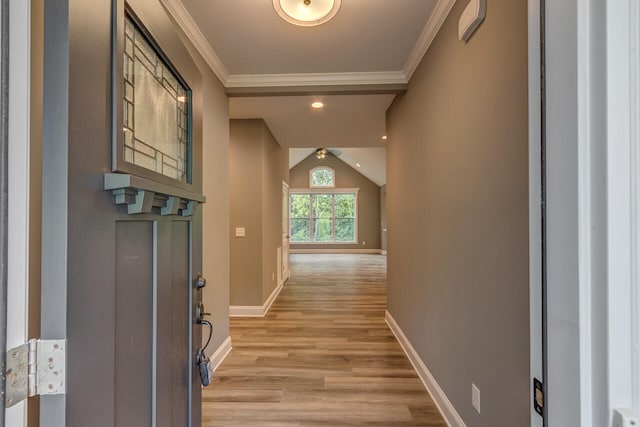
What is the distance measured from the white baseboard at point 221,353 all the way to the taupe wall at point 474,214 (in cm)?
165

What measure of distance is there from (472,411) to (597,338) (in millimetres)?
1428

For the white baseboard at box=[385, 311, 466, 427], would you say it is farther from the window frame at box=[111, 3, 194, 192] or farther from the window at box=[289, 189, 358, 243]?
the window at box=[289, 189, 358, 243]

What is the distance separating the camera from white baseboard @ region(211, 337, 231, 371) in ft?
8.31

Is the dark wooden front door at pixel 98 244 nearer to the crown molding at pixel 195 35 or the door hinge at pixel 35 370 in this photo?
the door hinge at pixel 35 370

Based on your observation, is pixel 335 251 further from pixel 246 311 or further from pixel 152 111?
pixel 152 111

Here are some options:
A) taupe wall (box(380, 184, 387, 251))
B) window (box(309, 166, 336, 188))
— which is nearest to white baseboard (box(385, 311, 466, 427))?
taupe wall (box(380, 184, 387, 251))

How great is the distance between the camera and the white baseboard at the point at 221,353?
2.53 m

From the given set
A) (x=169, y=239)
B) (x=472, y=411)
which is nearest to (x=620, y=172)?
(x=169, y=239)

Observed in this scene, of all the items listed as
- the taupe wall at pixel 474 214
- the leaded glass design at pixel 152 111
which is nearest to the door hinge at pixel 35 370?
the leaded glass design at pixel 152 111

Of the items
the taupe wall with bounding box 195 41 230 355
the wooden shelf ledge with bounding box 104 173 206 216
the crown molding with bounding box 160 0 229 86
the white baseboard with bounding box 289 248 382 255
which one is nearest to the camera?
the wooden shelf ledge with bounding box 104 173 206 216

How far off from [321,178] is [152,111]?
11191mm

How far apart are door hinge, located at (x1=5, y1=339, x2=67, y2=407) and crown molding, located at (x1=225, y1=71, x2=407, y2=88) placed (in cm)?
266

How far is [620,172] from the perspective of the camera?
1.46 feet

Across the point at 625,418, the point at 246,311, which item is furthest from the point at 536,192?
the point at 246,311
